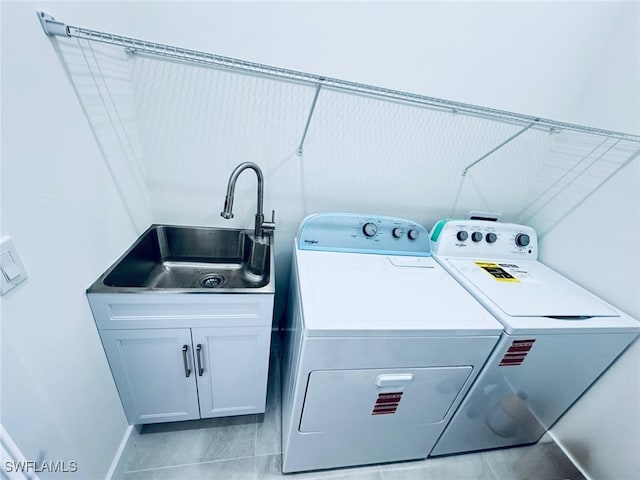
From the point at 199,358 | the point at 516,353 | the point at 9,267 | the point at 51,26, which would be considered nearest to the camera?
the point at 9,267

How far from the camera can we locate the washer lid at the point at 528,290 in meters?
1.19

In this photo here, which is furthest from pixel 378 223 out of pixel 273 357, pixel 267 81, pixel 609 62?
pixel 609 62

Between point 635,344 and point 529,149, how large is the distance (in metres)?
1.23

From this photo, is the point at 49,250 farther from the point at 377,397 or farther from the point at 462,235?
the point at 462,235

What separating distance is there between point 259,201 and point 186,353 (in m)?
0.82

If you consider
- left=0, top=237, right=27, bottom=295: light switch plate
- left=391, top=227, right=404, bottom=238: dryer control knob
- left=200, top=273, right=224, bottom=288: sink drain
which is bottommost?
left=200, top=273, right=224, bottom=288: sink drain

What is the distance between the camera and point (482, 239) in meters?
1.64

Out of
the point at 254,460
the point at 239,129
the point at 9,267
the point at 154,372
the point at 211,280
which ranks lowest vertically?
the point at 254,460

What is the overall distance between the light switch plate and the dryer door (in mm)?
946

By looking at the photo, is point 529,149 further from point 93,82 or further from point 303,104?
point 93,82

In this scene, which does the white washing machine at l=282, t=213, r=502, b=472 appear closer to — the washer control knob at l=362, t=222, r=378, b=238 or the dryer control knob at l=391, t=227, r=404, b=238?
the washer control knob at l=362, t=222, r=378, b=238

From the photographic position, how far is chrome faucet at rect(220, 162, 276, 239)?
1.16m

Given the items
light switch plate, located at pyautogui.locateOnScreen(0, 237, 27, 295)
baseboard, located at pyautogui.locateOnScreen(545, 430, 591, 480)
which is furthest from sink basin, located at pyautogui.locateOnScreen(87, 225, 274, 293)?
baseboard, located at pyautogui.locateOnScreen(545, 430, 591, 480)

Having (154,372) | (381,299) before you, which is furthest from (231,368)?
(381,299)
